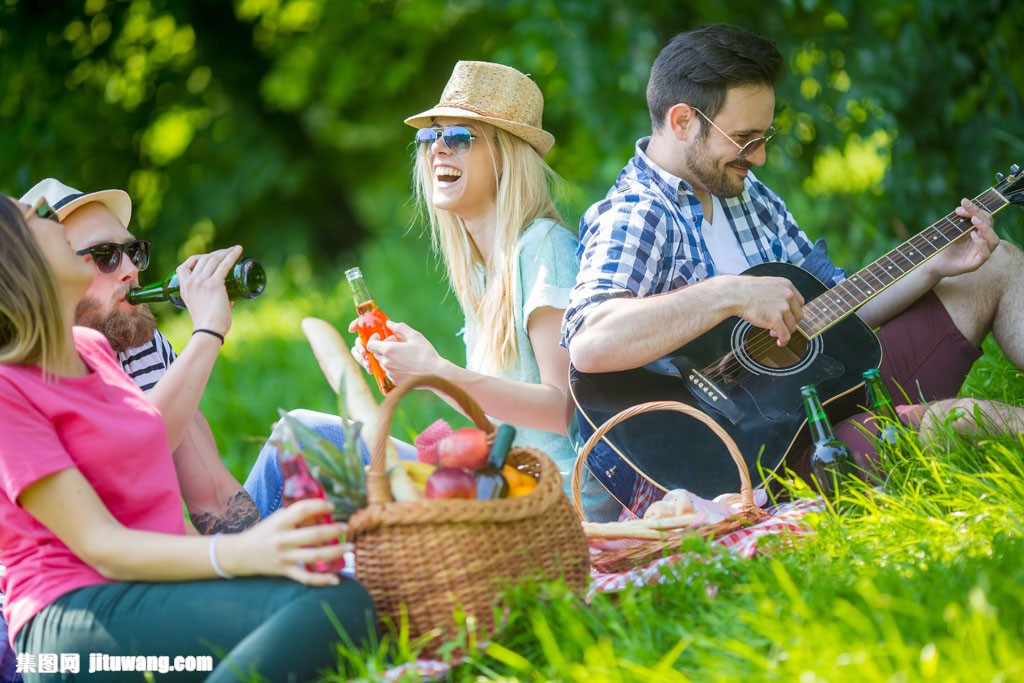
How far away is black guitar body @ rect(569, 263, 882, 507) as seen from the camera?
Result: 11.8ft

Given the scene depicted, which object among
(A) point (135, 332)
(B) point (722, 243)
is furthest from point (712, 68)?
(A) point (135, 332)

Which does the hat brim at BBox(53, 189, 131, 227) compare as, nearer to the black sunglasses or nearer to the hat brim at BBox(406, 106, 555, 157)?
the black sunglasses

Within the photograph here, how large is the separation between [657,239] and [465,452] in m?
1.27

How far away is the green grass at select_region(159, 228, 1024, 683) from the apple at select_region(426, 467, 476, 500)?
0.24 meters

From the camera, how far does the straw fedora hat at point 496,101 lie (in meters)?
3.96

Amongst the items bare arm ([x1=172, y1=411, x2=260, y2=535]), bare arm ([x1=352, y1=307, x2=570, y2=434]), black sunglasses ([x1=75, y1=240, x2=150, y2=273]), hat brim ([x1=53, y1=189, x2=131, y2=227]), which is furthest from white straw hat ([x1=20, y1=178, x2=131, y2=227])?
bare arm ([x1=352, y1=307, x2=570, y2=434])

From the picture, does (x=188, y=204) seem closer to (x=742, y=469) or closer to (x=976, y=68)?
(x=976, y=68)

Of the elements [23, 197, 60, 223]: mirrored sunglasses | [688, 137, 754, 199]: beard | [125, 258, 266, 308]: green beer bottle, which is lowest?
[125, 258, 266, 308]: green beer bottle

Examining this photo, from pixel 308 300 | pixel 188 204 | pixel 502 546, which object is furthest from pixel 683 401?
pixel 188 204

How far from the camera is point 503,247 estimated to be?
391cm

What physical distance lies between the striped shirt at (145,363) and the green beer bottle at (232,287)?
0.49ft

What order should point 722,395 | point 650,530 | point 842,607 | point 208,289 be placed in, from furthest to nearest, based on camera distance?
point 722,395 < point 208,289 < point 650,530 < point 842,607

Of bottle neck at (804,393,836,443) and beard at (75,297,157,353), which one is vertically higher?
beard at (75,297,157,353)

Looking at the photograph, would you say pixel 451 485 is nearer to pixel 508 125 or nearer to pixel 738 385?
pixel 738 385
